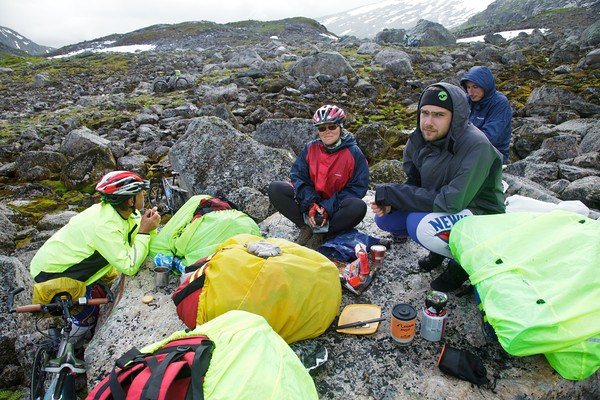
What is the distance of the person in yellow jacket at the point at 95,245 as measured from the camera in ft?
14.1

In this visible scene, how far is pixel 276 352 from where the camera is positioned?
248cm

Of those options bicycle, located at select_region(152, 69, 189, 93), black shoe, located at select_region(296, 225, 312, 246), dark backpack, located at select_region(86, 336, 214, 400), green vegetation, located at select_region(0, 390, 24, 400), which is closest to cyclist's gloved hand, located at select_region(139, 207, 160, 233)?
black shoe, located at select_region(296, 225, 312, 246)

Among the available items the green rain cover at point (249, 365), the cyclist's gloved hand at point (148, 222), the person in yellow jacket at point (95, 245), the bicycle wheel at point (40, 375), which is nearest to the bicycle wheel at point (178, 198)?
the cyclist's gloved hand at point (148, 222)

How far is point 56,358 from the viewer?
381 cm

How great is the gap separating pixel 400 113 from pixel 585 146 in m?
6.32

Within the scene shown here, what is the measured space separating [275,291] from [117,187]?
244cm

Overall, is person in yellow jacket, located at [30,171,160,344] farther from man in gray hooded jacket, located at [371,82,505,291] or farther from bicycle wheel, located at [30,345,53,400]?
man in gray hooded jacket, located at [371,82,505,291]

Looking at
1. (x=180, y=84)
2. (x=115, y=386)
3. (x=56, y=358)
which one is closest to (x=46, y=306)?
(x=56, y=358)

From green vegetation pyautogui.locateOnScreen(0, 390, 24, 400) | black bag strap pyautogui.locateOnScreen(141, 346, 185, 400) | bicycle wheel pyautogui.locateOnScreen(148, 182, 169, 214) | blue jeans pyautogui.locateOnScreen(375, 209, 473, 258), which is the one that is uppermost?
black bag strap pyautogui.locateOnScreen(141, 346, 185, 400)

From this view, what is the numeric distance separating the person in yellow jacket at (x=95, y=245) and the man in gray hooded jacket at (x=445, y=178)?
3.04 metres

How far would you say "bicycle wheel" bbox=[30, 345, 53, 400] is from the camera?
3.91m

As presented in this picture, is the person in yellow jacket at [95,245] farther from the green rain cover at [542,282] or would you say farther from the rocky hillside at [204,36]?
the rocky hillside at [204,36]

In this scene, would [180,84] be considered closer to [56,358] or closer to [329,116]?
[329,116]

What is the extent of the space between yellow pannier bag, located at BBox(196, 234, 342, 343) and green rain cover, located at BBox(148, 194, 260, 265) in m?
1.37
